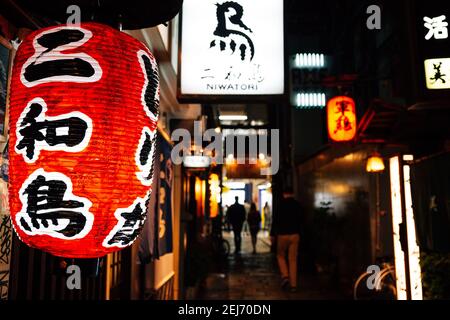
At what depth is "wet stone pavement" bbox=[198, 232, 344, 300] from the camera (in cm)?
1218

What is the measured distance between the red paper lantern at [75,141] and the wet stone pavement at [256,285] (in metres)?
10.3

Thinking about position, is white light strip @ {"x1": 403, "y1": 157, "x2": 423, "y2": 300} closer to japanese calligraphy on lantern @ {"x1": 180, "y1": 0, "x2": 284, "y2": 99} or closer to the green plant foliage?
the green plant foliage

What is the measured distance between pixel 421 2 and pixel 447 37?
2.65ft

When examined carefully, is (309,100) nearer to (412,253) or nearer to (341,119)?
(341,119)

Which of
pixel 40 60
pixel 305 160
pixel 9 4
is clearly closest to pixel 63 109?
pixel 40 60

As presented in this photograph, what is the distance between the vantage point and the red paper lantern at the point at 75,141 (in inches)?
87.2

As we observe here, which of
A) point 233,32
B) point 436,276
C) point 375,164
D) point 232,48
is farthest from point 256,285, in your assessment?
point 233,32

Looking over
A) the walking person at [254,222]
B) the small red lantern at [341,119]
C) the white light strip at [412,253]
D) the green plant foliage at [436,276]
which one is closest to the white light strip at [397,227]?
the white light strip at [412,253]

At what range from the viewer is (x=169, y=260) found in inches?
392

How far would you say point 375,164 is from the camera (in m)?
11.6

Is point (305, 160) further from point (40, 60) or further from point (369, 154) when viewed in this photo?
point (40, 60)

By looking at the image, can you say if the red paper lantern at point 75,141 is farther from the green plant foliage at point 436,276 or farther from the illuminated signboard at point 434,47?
the green plant foliage at point 436,276

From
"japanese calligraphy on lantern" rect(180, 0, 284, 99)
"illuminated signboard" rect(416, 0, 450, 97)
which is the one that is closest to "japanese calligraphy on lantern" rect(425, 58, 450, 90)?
"illuminated signboard" rect(416, 0, 450, 97)

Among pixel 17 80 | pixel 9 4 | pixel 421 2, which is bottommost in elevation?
pixel 17 80
